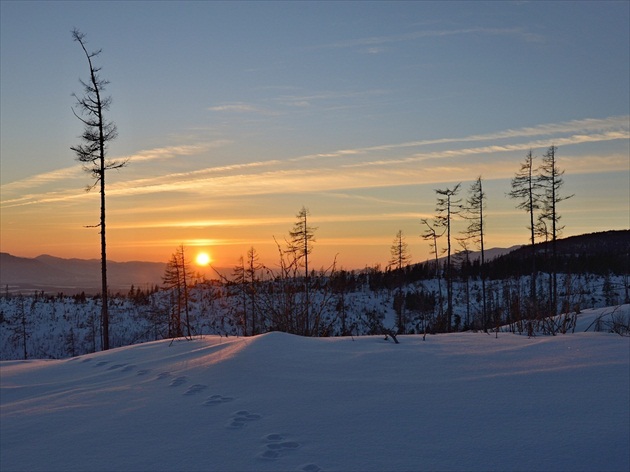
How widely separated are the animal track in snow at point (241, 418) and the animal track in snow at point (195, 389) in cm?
68

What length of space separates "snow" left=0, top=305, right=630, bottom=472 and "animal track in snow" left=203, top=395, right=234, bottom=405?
0.02 m

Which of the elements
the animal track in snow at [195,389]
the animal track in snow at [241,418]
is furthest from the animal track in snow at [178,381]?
the animal track in snow at [241,418]

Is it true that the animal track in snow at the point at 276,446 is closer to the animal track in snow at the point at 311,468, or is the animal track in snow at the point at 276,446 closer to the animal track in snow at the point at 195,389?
the animal track in snow at the point at 311,468

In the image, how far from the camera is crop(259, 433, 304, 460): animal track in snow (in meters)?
2.21

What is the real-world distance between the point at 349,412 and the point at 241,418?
25.1 inches

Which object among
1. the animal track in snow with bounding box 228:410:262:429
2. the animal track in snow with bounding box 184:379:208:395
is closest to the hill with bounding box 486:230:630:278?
the animal track in snow with bounding box 184:379:208:395

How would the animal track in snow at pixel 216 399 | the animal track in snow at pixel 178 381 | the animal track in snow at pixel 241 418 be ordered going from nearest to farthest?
the animal track in snow at pixel 241 418, the animal track in snow at pixel 216 399, the animal track in snow at pixel 178 381

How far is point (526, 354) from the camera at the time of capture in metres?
3.48

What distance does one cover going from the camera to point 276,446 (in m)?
2.31

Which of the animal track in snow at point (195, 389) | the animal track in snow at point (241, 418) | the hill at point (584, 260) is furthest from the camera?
the hill at point (584, 260)

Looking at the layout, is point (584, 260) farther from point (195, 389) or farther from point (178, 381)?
point (195, 389)

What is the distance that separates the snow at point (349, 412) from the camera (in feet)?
6.85

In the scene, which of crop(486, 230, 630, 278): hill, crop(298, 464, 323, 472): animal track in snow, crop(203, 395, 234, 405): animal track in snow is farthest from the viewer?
crop(486, 230, 630, 278): hill

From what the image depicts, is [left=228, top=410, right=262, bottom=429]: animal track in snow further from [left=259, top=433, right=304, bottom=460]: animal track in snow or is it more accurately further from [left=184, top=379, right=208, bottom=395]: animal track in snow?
[left=184, top=379, right=208, bottom=395]: animal track in snow
